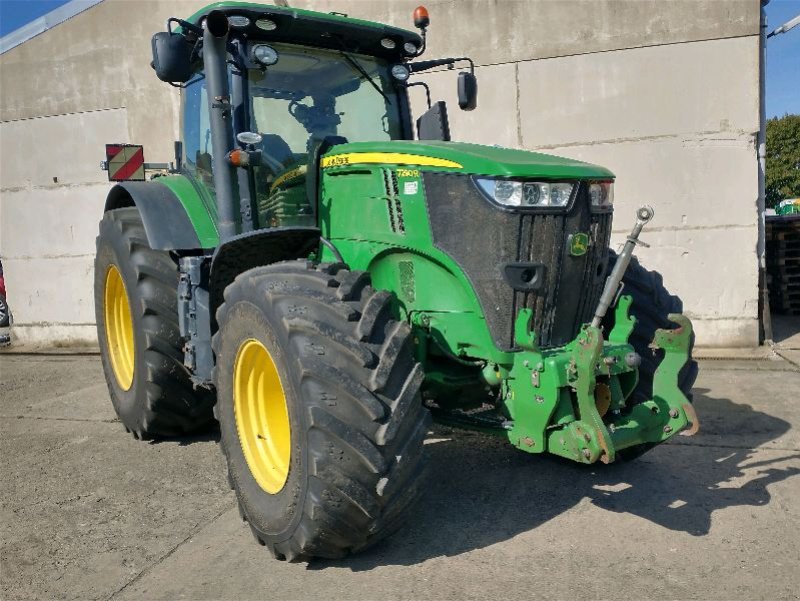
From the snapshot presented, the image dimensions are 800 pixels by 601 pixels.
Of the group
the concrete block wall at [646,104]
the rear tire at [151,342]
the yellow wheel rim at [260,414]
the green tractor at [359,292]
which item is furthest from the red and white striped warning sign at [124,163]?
the yellow wheel rim at [260,414]

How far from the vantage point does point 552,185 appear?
10.1ft

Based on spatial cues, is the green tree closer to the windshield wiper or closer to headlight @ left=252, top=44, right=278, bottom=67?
the windshield wiper

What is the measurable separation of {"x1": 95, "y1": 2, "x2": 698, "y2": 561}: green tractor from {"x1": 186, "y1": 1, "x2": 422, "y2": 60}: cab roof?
1cm

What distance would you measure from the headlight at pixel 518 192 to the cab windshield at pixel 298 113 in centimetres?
119

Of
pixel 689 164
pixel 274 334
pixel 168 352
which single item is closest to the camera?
pixel 274 334

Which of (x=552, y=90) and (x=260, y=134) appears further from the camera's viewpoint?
(x=552, y=90)

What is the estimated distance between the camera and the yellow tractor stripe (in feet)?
10.3

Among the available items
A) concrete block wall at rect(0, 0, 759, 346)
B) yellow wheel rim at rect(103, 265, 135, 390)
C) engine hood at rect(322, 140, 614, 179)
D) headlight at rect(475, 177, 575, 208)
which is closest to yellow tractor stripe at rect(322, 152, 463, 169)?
engine hood at rect(322, 140, 614, 179)

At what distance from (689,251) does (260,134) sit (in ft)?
16.4

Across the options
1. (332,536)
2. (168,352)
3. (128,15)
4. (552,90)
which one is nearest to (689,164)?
(552,90)

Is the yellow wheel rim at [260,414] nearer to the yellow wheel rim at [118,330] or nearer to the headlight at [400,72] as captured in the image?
the headlight at [400,72]

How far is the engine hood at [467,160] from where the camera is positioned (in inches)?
119

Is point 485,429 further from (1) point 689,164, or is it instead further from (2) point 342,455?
(1) point 689,164

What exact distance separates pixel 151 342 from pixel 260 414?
1.33m
